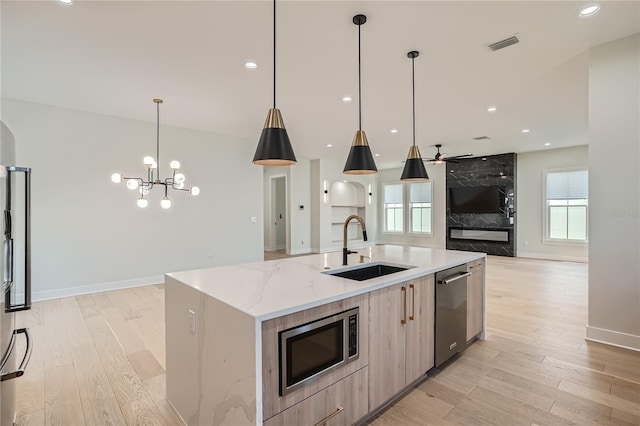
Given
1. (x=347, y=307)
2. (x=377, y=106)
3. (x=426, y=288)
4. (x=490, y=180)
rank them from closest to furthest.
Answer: (x=347, y=307)
(x=426, y=288)
(x=377, y=106)
(x=490, y=180)

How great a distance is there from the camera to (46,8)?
2.40 meters

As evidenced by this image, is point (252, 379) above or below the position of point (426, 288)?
below

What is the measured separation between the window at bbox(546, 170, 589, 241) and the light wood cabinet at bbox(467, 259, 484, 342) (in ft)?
20.9

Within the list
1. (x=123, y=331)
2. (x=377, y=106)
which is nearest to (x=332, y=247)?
(x=377, y=106)

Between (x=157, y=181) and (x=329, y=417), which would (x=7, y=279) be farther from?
(x=157, y=181)

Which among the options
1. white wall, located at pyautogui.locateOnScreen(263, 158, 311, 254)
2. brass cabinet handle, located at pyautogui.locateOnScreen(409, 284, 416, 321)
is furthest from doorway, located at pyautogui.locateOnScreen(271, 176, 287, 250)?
brass cabinet handle, located at pyautogui.locateOnScreen(409, 284, 416, 321)

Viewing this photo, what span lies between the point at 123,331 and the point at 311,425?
2.82 metres

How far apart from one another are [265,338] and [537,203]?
9.07m

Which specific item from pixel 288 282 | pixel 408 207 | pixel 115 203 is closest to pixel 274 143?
pixel 288 282

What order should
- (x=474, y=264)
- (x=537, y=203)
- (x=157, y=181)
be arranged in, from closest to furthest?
(x=474, y=264) → (x=157, y=181) → (x=537, y=203)

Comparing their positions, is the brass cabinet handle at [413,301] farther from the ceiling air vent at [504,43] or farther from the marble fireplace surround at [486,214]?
the marble fireplace surround at [486,214]

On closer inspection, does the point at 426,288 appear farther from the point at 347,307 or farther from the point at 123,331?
the point at 123,331

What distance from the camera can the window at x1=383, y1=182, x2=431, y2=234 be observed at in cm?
1034

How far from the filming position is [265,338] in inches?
53.2
